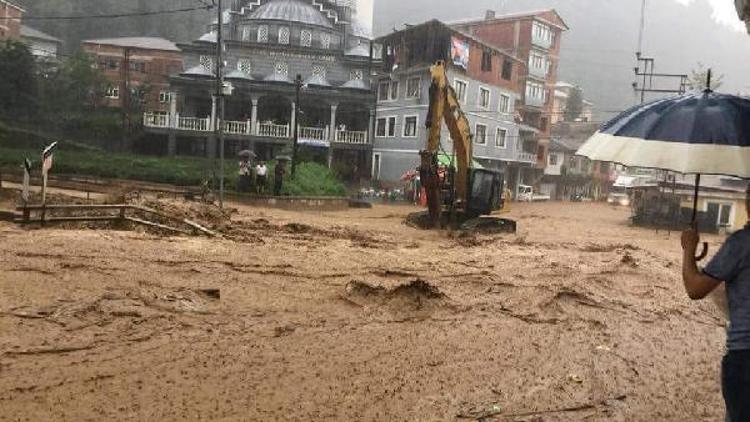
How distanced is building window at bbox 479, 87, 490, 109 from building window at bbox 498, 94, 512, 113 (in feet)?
6.36

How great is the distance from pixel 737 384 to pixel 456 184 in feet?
59.2

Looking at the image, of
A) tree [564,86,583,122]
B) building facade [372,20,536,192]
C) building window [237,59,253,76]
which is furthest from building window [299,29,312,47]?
tree [564,86,583,122]

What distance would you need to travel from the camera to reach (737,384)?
320 cm

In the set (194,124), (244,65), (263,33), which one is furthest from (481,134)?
(194,124)

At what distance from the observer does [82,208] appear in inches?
546

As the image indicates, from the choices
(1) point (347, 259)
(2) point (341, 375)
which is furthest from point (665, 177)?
(2) point (341, 375)

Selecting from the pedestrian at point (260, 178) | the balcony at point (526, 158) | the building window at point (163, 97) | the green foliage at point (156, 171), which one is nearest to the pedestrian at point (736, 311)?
the green foliage at point (156, 171)

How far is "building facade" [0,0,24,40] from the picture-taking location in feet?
160

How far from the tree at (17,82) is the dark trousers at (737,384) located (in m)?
40.8

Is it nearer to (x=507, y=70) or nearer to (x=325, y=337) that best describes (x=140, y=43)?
(x=507, y=70)

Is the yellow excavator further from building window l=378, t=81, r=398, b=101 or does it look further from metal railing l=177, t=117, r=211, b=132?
metal railing l=177, t=117, r=211, b=132

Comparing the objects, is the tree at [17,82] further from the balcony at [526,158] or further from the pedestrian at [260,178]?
the balcony at [526,158]

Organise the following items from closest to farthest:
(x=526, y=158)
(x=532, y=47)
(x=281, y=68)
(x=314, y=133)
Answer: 1. (x=314, y=133)
2. (x=281, y=68)
3. (x=526, y=158)
4. (x=532, y=47)

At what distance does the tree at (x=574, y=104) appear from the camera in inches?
2827
